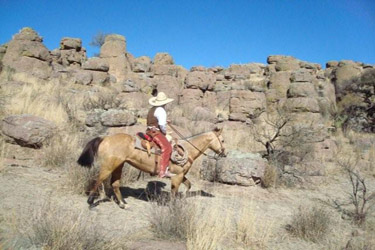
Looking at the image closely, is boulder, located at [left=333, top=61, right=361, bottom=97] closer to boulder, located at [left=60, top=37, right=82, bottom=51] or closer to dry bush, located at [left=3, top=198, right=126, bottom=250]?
boulder, located at [left=60, top=37, right=82, bottom=51]

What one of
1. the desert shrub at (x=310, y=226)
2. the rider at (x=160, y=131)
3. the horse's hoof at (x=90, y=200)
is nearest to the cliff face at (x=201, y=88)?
the rider at (x=160, y=131)

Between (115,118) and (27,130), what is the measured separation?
2.56m

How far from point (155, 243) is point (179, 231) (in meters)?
0.53

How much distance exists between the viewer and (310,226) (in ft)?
16.7

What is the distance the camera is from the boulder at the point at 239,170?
811cm

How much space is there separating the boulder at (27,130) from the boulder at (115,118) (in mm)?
1628

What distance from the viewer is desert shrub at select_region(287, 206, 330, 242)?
16.5ft

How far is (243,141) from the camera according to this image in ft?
44.7

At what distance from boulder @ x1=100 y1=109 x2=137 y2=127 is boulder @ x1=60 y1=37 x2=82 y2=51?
22.2 meters

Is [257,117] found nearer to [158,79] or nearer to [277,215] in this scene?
[158,79]

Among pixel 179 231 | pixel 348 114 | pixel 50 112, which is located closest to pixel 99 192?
pixel 179 231

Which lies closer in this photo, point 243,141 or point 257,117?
point 243,141

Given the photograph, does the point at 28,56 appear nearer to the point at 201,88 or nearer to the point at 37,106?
the point at 37,106

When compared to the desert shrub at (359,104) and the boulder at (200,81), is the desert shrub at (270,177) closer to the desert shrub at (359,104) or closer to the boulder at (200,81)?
the boulder at (200,81)
